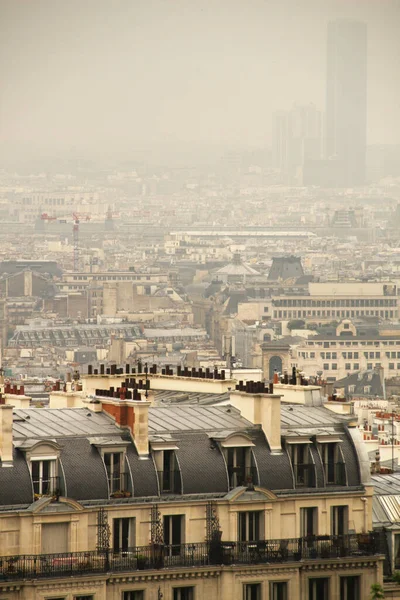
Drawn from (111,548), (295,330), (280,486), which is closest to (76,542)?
(111,548)

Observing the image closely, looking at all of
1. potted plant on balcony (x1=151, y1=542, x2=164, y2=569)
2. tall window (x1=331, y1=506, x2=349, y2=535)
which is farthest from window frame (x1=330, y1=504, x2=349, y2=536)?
potted plant on balcony (x1=151, y1=542, x2=164, y2=569)

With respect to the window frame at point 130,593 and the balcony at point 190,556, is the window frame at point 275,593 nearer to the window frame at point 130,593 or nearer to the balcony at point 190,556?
the balcony at point 190,556

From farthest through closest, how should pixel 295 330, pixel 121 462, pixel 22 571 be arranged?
pixel 295 330 < pixel 121 462 < pixel 22 571

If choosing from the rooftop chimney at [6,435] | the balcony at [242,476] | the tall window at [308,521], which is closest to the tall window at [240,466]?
the balcony at [242,476]

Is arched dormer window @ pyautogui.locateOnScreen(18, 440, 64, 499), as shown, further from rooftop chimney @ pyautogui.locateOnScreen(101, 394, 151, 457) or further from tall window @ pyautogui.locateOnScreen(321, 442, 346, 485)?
tall window @ pyautogui.locateOnScreen(321, 442, 346, 485)

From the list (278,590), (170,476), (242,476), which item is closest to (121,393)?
(170,476)

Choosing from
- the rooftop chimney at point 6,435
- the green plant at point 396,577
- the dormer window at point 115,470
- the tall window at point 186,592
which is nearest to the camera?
the rooftop chimney at point 6,435

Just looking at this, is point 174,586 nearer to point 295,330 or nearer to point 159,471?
point 159,471
